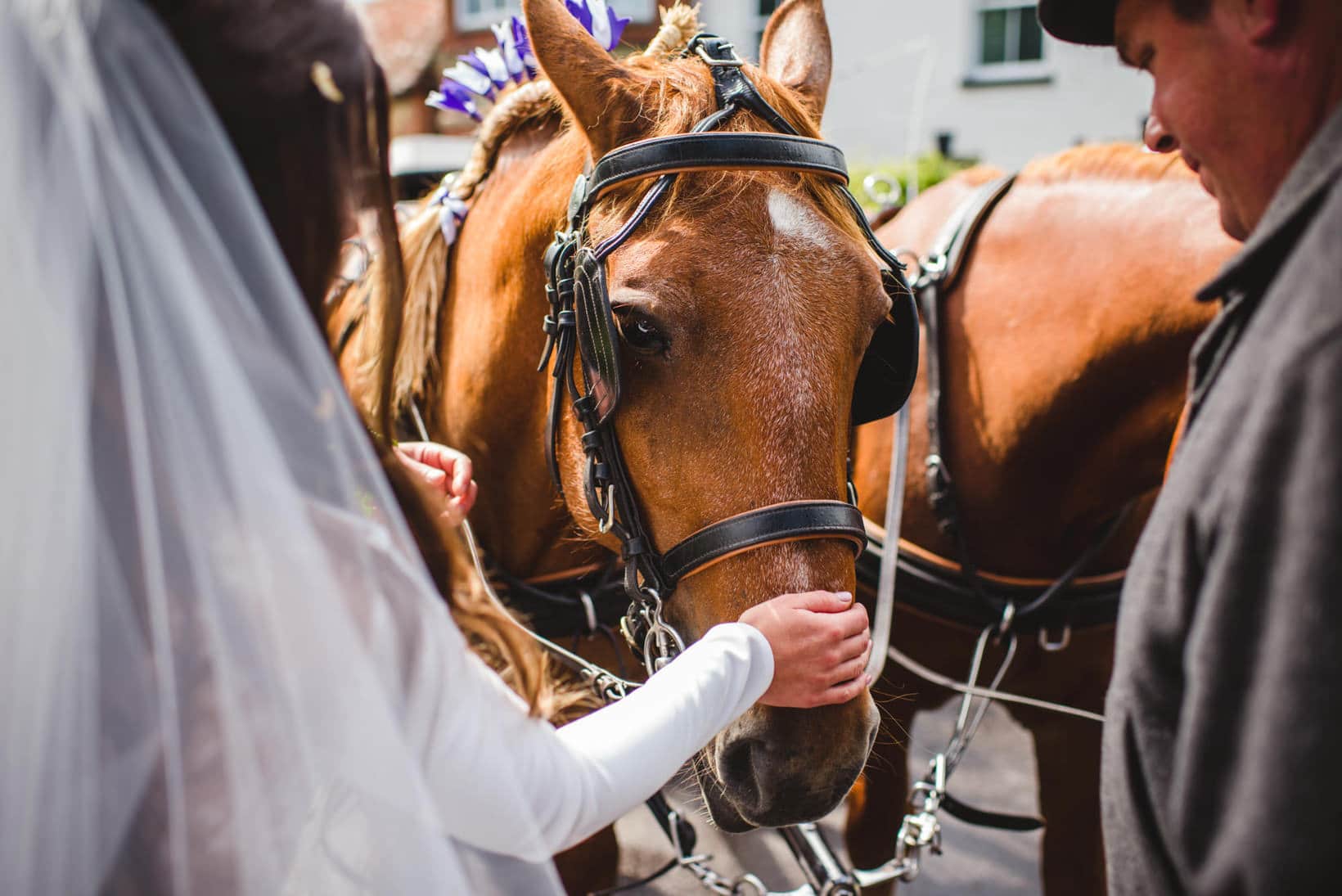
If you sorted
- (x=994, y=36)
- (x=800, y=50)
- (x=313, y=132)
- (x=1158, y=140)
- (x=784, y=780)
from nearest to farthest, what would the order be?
(x=313, y=132)
(x=1158, y=140)
(x=784, y=780)
(x=800, y=50)
(x=994, y=36)

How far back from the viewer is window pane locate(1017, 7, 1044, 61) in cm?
891

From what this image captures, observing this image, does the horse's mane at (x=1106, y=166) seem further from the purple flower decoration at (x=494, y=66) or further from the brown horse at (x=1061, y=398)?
the purple flower decoration at (x=494, y=66)

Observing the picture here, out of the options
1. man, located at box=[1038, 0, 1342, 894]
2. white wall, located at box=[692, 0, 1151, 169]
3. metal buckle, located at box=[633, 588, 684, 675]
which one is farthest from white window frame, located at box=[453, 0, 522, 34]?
man, located at box=[1038, 0, 1342, 894]

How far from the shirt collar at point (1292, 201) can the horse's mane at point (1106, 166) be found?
4.15 ft

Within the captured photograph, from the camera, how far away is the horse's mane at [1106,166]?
190 cm

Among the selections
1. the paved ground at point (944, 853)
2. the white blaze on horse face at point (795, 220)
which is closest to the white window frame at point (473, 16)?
the paved ground at point (944, 853)

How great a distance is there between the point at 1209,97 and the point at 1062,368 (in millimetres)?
1094

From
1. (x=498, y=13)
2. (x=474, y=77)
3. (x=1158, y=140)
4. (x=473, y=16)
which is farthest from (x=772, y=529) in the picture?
(x=473, y=16)

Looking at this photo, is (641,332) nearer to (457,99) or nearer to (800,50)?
(800,50)

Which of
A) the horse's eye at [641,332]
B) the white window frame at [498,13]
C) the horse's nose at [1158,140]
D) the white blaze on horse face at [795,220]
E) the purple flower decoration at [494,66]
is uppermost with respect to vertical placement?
the purple flower decoration at [494,66]

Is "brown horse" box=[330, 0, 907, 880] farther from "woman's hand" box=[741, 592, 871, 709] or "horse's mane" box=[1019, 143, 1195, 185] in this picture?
"horse's mane" box=[1019, 143, 1195, 185]

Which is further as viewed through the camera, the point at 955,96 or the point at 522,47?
the point at 955,96

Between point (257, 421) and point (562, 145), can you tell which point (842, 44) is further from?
point (257, 421)

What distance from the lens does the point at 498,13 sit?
1150 cm
